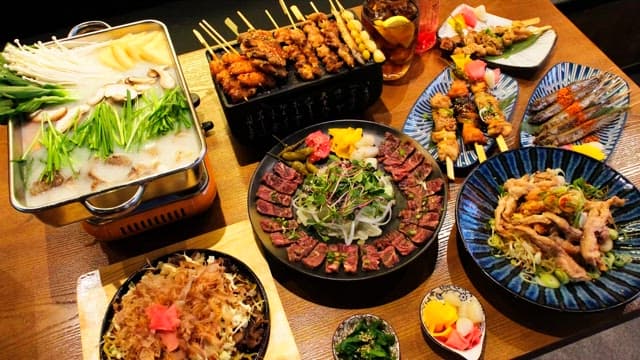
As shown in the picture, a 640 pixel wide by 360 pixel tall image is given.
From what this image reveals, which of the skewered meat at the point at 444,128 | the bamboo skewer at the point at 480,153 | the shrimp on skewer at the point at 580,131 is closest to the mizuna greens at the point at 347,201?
the skewered meat at the point at 444,128

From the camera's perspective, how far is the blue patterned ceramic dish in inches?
79.5

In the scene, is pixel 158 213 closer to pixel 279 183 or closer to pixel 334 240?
pixel 279 183

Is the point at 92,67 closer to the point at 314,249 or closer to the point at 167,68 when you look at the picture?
the point at 167,68

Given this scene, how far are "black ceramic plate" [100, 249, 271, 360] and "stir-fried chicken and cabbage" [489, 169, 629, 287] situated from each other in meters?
1.02

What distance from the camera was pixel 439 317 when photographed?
202cm

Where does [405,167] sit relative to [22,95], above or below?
below

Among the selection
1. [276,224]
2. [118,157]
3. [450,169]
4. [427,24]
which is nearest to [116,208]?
[118,157]

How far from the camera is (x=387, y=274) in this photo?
2100 mm

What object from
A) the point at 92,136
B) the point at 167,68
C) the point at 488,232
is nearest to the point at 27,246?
the point at 92,136

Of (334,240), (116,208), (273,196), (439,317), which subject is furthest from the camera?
(273,196)

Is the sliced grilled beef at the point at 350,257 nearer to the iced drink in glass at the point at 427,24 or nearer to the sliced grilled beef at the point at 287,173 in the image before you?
the sliced grilled beef at the point at 287,173

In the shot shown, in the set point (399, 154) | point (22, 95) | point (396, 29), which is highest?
point (396, 29)

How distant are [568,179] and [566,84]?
741 millimetres

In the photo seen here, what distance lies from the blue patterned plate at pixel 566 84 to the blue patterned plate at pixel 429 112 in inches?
4.4
